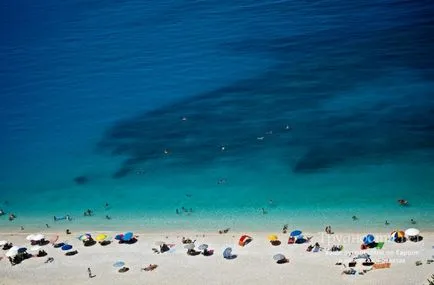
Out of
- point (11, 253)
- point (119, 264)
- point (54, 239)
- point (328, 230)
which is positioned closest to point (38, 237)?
point (54, 239)

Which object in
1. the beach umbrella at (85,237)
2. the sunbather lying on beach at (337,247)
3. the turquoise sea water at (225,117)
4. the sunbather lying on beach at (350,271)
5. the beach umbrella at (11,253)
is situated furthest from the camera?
the turquoise sea water at (225,117)

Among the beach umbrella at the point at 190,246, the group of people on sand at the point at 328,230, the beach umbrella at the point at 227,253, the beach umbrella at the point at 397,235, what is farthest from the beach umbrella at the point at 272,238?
the beach umbrella at the point at 397,235

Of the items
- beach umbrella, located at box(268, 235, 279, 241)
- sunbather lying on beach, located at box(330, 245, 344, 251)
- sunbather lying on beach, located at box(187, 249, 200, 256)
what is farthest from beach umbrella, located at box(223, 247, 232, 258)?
sunbather lying on beach, located at box(330, 245, 344, 251)

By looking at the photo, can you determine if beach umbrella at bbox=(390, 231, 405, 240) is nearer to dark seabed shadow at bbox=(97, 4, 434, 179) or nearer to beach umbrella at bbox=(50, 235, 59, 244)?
dark seabed shadow at bbox=(97, 4, 434, 179)

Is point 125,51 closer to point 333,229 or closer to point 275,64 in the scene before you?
point 275,64

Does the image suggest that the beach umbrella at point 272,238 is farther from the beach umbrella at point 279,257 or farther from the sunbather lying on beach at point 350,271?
the sunbather lying on beach at point 350,271

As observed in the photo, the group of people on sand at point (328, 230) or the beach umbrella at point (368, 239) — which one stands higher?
the group of people on sand at point (328, 230)

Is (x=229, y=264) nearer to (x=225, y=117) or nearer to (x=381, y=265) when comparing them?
(x=381, y=265)

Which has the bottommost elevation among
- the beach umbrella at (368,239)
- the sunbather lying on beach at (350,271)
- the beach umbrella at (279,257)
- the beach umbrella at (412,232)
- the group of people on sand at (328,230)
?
the sunbather lying on beach at (350,271)
